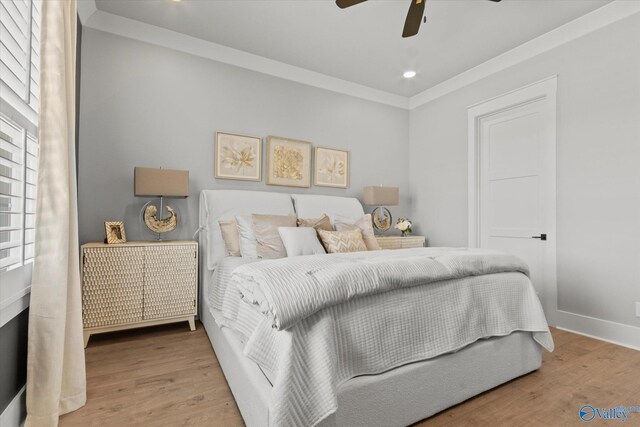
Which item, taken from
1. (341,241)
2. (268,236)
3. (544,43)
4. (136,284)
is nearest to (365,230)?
(341,241)

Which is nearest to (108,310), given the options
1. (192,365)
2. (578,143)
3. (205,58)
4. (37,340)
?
(192,365)

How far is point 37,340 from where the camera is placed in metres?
1.41

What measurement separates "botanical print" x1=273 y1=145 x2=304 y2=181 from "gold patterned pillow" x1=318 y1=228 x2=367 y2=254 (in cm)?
116

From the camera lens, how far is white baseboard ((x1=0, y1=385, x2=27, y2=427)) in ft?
4.25

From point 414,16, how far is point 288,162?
6.47 feet

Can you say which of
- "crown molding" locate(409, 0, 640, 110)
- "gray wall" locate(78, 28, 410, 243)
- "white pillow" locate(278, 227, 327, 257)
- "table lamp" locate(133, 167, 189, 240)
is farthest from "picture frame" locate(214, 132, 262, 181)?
"crown molding" locate(409, 0, 640, 110)

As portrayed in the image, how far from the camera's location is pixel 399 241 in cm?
389

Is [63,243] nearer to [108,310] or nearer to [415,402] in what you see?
[108,310]

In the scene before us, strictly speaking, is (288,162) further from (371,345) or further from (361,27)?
(371,345)

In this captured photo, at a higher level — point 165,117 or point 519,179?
point 165,117

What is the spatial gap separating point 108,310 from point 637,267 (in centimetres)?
418

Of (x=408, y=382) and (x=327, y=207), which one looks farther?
(x=327, y=207)

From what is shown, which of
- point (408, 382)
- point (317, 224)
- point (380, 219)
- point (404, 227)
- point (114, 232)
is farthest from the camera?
point (380, 219)

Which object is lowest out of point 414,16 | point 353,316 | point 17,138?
point 353,316
